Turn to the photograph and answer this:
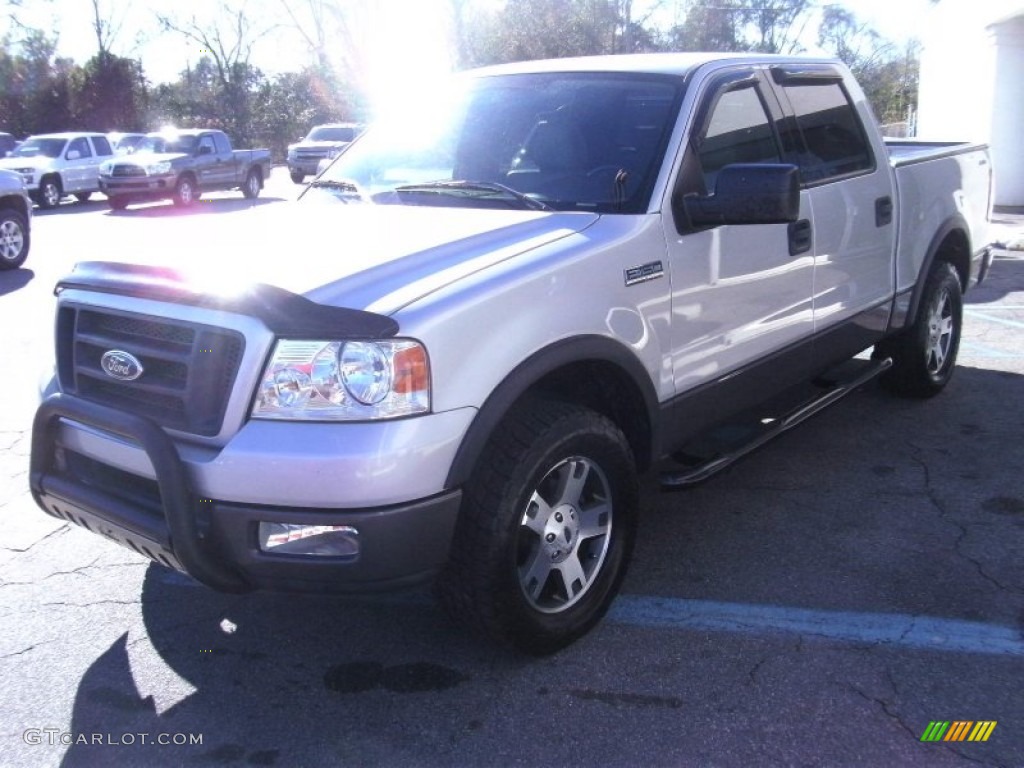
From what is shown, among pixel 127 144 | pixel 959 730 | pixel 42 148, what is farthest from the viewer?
pixel 127 144

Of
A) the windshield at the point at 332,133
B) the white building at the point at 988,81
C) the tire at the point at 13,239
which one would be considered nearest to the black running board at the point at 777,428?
the tire at the point at 13,239

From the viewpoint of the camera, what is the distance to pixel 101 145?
2566 cm

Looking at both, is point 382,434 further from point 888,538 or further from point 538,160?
point 888,538

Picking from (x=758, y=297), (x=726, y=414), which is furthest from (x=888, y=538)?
(x=758, y=297)

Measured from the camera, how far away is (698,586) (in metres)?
3.93

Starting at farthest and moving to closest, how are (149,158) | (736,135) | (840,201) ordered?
(149,158) → (840,201) → (736,135)

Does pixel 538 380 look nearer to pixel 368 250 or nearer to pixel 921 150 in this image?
pixel 368 250

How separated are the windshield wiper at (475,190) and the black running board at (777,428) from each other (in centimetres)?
114

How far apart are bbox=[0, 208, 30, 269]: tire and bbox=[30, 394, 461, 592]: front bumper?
1100 centimetres

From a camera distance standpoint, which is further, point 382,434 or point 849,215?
point 849,215

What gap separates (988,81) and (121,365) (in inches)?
637

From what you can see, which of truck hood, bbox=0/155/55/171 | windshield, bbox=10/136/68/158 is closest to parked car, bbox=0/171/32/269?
truck hood, bbox=0/155/55/171

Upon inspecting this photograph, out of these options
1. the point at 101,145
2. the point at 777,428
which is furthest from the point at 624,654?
the point at 101,145

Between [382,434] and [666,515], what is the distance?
2.19 m
